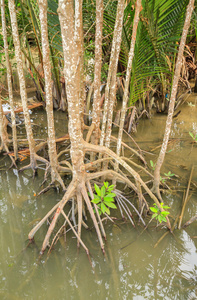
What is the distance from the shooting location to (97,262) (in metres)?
2.87

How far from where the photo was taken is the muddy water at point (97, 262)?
258 centimetres

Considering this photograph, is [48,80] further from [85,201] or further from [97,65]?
[85,201]

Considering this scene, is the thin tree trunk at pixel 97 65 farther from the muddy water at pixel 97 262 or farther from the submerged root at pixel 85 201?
the muddy water at pixel 97 262

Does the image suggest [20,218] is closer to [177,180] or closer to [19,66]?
[19,66]

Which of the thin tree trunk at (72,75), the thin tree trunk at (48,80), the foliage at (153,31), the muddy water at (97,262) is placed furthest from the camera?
the foliage at (153,31)

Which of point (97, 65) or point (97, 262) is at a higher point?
point (97, 65)

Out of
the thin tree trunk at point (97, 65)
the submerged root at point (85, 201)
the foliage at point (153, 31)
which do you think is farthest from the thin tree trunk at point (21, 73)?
the foliage at point (153, 31)

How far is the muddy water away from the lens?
2580 millimetres

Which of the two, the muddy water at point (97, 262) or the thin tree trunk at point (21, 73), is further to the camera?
the thin tree trunk at point (21, 73)

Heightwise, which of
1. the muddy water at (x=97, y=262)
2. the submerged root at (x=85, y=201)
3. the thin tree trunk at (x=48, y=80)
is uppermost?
the thin tree trunk at (x=48, y=80)

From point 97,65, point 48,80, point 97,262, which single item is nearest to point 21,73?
point 48,80

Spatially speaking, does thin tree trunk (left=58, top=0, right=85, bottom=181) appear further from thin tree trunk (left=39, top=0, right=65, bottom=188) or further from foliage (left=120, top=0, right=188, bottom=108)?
foliage (left=120, top=0, right=188, bottom=108)

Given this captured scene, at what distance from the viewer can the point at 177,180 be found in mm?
4059

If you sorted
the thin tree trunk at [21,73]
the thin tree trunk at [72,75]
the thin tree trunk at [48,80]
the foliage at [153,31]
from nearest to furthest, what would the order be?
the thin tree trunk at [72,75] < the thin tree trunk at [48,80] < the thin tree trunk at [21,73] < the foliage at [153,31]
